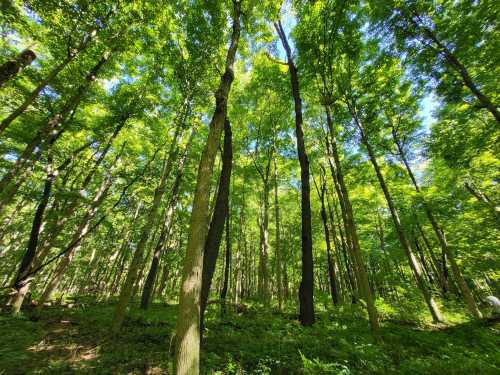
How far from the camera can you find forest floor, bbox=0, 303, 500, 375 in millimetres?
4320

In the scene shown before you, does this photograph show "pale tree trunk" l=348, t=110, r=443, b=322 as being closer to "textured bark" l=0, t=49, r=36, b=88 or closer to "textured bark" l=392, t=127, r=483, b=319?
"textured bark" l=392, t=127, r=483, b=319

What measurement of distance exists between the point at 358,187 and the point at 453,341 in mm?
10849

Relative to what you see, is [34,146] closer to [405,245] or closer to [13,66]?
[13,66]

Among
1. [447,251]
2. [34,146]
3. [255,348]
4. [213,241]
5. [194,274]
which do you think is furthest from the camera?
[447,251]

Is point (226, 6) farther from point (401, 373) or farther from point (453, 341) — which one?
point (453, 341)

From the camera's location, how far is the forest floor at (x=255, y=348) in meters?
4.32

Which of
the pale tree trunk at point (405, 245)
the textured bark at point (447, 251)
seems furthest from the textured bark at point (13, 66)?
the textured bark at point (447, 251)

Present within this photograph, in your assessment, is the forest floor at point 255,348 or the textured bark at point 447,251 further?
the textured bark at point 447,251

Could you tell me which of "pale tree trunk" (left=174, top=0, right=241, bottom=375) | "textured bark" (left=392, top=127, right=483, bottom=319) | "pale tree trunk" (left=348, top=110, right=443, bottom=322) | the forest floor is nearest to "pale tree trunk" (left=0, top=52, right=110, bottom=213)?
the forest floor

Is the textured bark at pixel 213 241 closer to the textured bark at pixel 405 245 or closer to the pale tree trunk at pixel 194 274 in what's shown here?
the pale tree trunk at pixel 194 274

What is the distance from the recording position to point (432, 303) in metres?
8.99

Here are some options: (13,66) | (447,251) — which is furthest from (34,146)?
(447,251)

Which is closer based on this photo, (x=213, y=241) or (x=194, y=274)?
(x=194, y=274)

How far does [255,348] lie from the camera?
5438 millimetres
